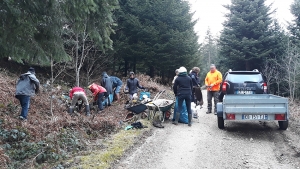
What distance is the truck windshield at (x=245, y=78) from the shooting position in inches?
400

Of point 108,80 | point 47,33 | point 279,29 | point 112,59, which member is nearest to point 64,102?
point 108,80

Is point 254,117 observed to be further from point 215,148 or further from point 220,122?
point 215,148

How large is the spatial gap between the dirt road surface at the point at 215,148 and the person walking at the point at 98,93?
3.97 meters

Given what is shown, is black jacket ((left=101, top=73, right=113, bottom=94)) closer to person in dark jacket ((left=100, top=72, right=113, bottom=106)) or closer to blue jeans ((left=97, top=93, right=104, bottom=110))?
person in dark jacket ((left=100, top=72, right=113, bottom=106))

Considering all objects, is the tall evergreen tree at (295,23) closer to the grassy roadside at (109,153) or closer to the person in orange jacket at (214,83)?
the person in orange jacket at (214,83)

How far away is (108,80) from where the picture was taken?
13133 millimetres

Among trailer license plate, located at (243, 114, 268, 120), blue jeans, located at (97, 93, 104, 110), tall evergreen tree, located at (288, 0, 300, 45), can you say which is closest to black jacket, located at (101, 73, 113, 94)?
blue jeans, located at (97, 93, 104, 110)

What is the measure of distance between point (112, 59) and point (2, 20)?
16910mm

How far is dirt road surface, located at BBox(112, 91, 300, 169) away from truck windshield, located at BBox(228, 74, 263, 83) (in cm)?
179

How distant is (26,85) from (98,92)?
3.45 meters

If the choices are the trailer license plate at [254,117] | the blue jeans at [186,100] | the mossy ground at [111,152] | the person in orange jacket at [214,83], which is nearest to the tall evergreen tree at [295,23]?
the person in orange jacket at [214,83]

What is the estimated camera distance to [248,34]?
84.9 feet

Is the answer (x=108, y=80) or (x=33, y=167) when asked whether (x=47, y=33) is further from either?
(x=108, y=80)

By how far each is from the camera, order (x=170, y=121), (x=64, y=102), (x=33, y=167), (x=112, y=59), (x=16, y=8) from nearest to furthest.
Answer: (x=16, y=8)
(x=33, y=167)
(x=170, y=121)
(x=64, y=102)
(x=112, y=59)
